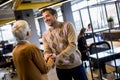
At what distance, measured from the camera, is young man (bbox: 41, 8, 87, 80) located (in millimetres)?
2934

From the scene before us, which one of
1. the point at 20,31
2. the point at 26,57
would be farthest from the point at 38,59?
the point at 20,31

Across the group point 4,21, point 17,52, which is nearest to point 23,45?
point 17,52

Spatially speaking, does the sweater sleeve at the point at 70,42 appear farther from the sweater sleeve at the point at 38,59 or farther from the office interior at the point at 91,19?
the office interior at the point at 91,19

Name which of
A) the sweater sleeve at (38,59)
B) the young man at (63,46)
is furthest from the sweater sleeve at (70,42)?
the sweater sleeve at (38,59)

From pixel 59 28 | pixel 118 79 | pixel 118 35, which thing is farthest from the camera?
pixel 118 35

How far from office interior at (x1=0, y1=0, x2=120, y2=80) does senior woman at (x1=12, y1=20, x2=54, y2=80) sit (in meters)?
0.57

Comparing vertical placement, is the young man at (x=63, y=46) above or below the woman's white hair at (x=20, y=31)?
below

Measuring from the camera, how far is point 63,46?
3039mm

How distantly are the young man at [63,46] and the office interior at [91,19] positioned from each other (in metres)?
0.53

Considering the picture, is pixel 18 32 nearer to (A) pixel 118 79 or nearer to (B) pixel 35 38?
(A) pixel 118 79

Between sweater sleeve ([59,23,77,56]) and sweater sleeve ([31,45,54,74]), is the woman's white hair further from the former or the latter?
sweater sleeve ([59,23,77,56])

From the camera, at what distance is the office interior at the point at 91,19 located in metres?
4.56

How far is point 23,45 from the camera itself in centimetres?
247

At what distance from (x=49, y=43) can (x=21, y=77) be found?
2.56ft
